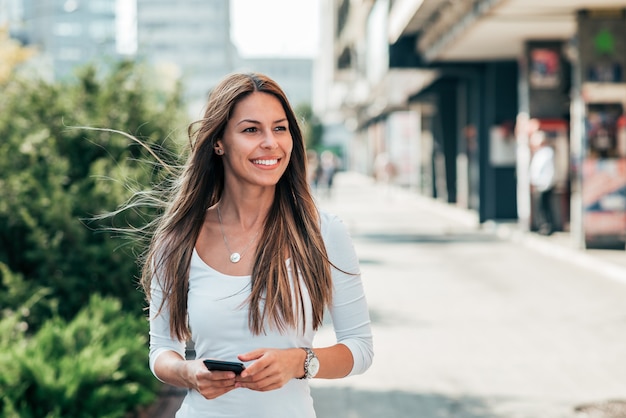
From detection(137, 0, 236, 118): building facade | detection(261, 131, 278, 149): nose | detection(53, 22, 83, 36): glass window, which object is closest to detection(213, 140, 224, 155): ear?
detection(261, 131, 278, 149): nose

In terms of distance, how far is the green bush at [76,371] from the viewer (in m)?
5.18

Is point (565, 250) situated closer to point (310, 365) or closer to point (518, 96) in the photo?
point (518, 96)

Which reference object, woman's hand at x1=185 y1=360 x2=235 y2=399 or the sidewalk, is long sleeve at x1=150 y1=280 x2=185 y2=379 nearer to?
woman's hand at x1=185 y1=360 x2=235 y2=399

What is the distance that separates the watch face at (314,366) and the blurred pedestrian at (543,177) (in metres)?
17.7

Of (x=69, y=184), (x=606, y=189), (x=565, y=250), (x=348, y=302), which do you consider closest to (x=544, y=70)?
(x=606, y=189)

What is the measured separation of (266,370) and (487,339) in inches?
286

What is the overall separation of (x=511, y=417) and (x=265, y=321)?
4.28 m

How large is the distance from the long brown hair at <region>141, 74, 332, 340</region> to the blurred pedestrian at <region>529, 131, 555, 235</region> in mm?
17485

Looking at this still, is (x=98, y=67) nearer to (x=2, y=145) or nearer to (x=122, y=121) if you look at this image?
(x=122, y=121)

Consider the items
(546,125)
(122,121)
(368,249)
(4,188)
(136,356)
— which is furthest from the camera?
(546,125)

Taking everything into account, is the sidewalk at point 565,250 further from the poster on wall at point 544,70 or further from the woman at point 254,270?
the woman at point 254,270

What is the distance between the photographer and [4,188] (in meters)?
8.08

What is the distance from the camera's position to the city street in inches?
273

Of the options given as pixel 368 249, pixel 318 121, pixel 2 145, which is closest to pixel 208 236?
pixel 2 145
